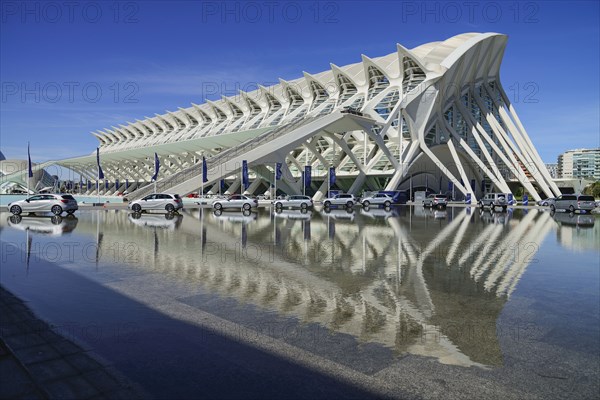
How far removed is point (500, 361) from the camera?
3.94 m

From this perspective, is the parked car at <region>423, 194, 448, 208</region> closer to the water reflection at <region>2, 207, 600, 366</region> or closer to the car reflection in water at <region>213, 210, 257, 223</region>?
the car reflection in water at <region>213, 210, 257, 223</region>

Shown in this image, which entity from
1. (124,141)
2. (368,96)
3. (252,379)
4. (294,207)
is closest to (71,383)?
(252,379)

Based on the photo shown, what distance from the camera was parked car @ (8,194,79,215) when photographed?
22469 mm

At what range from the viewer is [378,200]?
38.6 meters

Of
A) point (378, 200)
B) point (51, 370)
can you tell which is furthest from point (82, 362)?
point (378, 200)

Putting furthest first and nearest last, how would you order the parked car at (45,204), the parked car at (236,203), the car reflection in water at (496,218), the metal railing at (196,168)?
→ 1. the metal railing at (196,168)
2. the parked car at (236,203)
3. the parked car at (45,204)
4. the car reflection in water at (496,218)

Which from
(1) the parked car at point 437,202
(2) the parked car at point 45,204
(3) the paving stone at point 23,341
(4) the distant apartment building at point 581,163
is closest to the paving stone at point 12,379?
(3) the paving stone at point 23,341

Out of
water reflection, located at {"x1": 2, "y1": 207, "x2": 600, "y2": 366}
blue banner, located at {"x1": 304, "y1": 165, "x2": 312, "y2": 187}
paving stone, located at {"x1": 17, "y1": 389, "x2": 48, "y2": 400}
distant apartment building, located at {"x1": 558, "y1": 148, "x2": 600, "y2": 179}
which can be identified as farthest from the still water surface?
distant apartment building, located at {"x1": 558, "y1": 148, "x2": 600, "y2": 179}

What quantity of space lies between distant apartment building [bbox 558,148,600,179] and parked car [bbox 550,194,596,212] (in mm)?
148814

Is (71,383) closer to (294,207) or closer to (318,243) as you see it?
(318,243)

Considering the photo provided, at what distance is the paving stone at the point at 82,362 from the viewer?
3.57 metres

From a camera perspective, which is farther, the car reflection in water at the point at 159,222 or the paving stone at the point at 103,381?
the car reflection in water at the point at 159,222

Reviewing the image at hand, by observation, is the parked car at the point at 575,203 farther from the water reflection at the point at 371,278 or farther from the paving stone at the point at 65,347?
the paving stone at the point at 65,347

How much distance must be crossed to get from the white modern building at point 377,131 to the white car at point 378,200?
7155 millimetres
